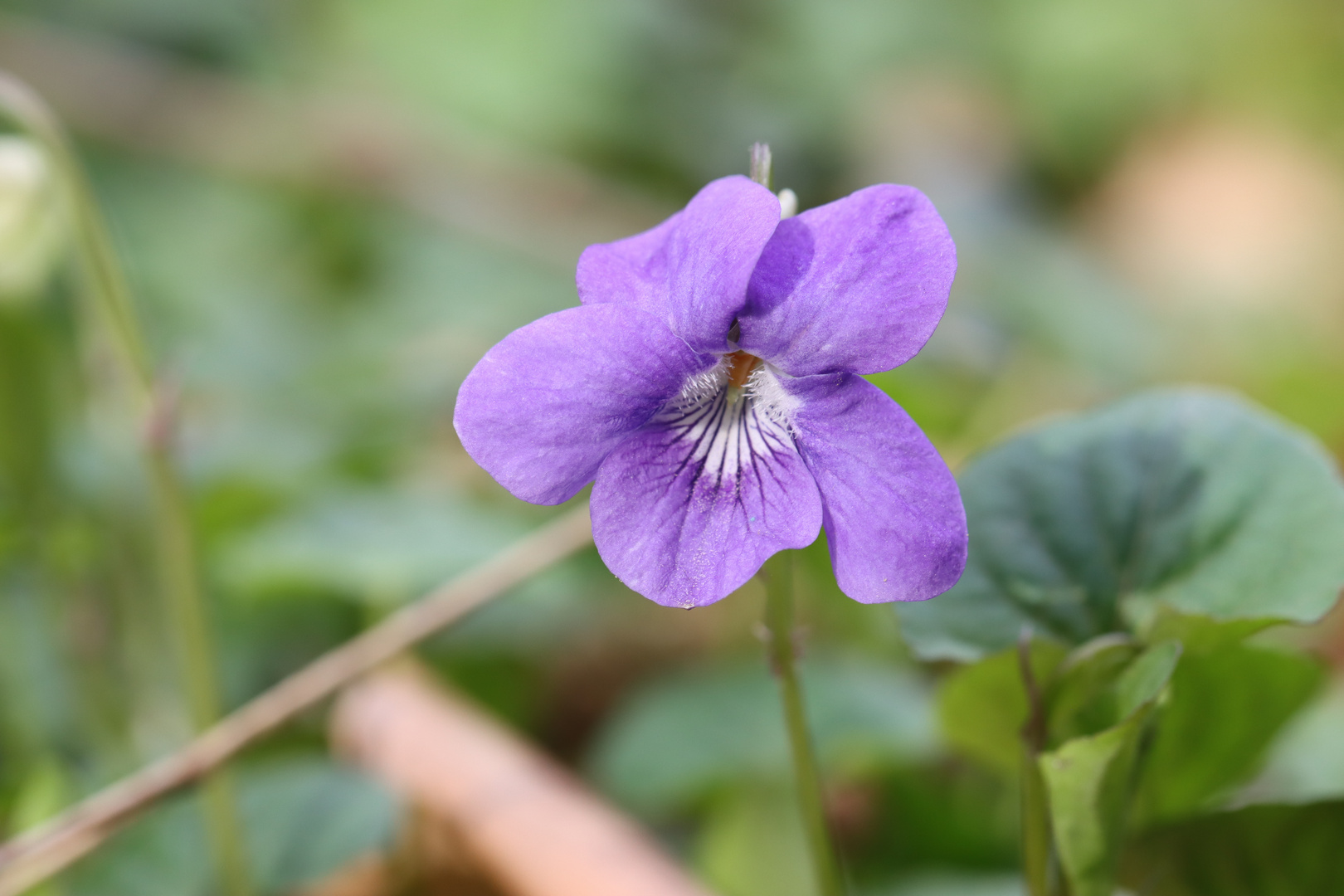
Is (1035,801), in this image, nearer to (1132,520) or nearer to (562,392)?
(1132,520)

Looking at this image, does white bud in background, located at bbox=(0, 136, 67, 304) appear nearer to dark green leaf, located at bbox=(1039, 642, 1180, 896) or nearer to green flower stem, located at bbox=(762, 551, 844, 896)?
green flower stem, located at bbox=(762, 551, 844, 896)

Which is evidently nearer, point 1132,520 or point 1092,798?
point 1092,798

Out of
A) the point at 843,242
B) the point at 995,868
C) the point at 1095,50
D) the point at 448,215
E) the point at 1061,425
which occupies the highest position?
the point at 843,242

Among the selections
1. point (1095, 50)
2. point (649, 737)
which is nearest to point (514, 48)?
point (1095, 50)

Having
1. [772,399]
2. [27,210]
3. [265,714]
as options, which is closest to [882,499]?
[772,399]

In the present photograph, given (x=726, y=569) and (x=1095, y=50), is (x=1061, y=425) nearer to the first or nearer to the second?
(x=726, y=569)

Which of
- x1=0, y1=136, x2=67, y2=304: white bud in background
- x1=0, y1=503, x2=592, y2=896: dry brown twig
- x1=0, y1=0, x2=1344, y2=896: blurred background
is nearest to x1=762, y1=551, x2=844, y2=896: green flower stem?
x1=0, y1=503, x2=592, y2=896: dry brown twig
